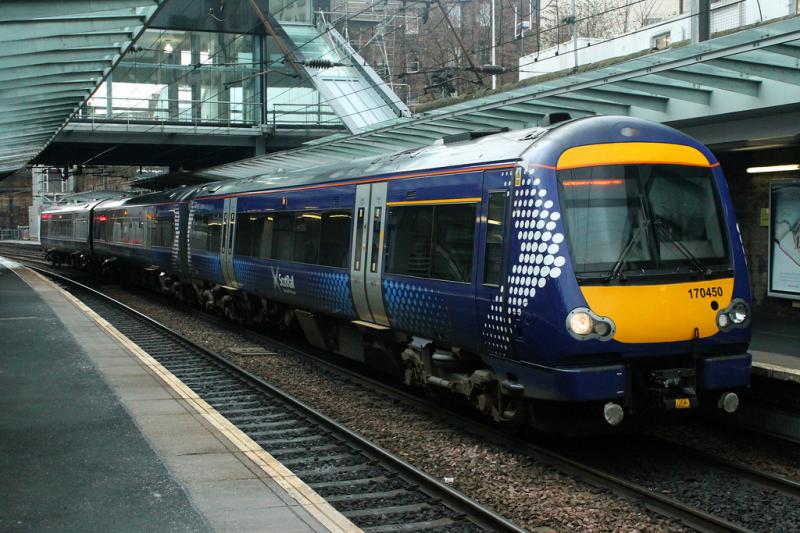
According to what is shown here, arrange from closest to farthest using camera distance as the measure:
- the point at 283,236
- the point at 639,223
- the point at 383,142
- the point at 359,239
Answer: the point at 639,223 < the point at 359,239 < the point at 283,236 < the point at 383,142

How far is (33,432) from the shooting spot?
8.44 meters

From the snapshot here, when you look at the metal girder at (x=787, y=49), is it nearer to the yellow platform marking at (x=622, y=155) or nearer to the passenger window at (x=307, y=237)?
the yellow platform marking at (x=622, y=155)

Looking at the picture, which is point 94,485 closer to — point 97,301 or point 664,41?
point 97,301

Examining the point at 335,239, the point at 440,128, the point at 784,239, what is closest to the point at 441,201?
the point at 335,239

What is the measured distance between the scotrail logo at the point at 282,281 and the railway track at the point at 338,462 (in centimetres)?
146

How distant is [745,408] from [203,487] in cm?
594

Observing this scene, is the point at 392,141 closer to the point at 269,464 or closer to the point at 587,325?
the point at 587,325

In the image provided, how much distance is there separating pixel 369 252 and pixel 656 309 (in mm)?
Answer: 4210

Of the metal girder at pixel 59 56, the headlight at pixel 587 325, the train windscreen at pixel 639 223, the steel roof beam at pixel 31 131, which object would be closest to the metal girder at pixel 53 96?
the metal girder at pixel 59 56

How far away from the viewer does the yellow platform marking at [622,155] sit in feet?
25.4

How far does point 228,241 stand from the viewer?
56.3 ft

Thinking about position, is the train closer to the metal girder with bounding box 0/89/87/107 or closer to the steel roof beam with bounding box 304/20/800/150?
the steel roof beam with bounding box 304/20/800/150

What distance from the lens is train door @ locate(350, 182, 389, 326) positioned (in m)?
10.5

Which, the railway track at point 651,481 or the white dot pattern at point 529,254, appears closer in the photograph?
the railway track at point 651,481
